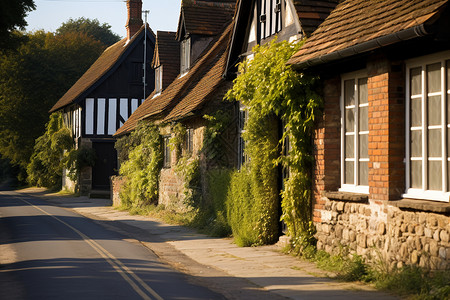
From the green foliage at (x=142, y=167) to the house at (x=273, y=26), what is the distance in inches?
297

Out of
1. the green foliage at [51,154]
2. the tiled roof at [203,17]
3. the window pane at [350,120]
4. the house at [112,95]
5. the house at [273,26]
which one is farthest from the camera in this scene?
the green foliage at [51,154]

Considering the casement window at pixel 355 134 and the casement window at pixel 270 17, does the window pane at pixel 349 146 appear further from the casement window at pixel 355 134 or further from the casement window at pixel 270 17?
the casement window at pixel 270 17

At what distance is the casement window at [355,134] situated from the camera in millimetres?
11109

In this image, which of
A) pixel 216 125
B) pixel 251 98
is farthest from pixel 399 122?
pixel 216 125

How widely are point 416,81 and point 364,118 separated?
1635 millimetres

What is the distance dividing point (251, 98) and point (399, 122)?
201 inches

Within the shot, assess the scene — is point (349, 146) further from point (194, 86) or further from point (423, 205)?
point (194, 86)

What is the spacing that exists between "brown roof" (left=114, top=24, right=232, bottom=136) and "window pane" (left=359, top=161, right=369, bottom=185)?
1000 centimetres

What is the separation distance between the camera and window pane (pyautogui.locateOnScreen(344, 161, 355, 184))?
11.6 metres

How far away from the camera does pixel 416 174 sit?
9672mm

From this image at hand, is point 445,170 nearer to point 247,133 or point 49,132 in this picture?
point 247,133

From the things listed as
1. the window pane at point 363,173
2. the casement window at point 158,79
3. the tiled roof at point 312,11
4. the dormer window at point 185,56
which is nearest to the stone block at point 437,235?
the window pane at point 363,173

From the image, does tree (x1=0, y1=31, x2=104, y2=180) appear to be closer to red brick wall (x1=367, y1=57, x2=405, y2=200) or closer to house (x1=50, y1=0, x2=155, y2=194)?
house (x1=50, y1=0, x2=155, y2=194)

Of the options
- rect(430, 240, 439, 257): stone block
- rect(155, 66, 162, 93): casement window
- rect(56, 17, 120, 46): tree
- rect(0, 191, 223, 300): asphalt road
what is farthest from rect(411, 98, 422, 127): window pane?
rect(56, 17, 120, 46): tree
